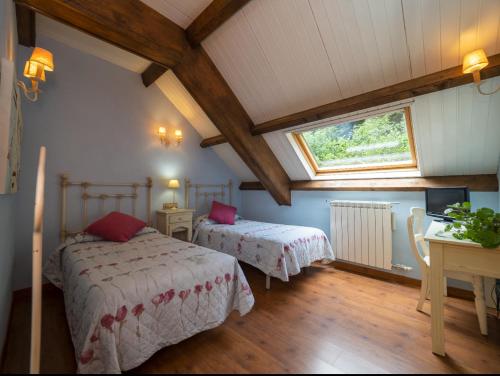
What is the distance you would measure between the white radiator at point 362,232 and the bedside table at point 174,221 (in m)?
2.04

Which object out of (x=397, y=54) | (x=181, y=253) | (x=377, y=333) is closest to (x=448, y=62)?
(x=397, y=54)

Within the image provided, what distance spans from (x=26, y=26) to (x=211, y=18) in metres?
1.72

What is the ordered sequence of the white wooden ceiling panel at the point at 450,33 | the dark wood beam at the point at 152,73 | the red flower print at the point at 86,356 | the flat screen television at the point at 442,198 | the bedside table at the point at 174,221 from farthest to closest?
1. the bedside table at the point at 174,221
2. the dark wood beam at the point at 152,73
3. the flat screen television at the point at 442,198
4. the white wooden ceiling panel at the point at 450,33
5. the red flower print at the point at 86,356

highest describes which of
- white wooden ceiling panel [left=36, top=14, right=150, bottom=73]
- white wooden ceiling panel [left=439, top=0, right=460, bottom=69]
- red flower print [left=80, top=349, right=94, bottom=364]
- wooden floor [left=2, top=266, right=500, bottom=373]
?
white wooden ceiling panel [left=36, top=14, right=150, bottom=73]

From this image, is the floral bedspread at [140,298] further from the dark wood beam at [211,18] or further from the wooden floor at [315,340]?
the dark wood beam at [211,18]

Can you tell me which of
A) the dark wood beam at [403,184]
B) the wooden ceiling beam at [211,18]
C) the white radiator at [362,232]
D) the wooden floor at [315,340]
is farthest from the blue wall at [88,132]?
the white radiator at [362,232]

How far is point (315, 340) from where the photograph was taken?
1.65 m

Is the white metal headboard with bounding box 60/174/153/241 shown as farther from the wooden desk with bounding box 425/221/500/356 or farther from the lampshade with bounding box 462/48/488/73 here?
the lampshade with bounding box 462/48/488/73

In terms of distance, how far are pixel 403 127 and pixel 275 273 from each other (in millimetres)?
2123

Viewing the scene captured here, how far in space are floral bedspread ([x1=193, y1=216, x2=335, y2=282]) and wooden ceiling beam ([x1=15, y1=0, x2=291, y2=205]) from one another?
90 centimetres

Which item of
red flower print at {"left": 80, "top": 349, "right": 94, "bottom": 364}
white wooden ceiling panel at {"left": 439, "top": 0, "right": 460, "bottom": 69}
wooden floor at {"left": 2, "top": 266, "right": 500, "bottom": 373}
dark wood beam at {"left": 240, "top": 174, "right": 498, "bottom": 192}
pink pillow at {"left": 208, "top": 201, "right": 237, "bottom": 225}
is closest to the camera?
Answer: red flower print at {"left": 80, "top": 349, "right": 94, "bottom": 364}

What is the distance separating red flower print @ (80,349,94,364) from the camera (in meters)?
1.17

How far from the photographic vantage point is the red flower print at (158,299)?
1.43m

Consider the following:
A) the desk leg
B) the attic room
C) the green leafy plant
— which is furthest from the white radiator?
the green leafy plant
